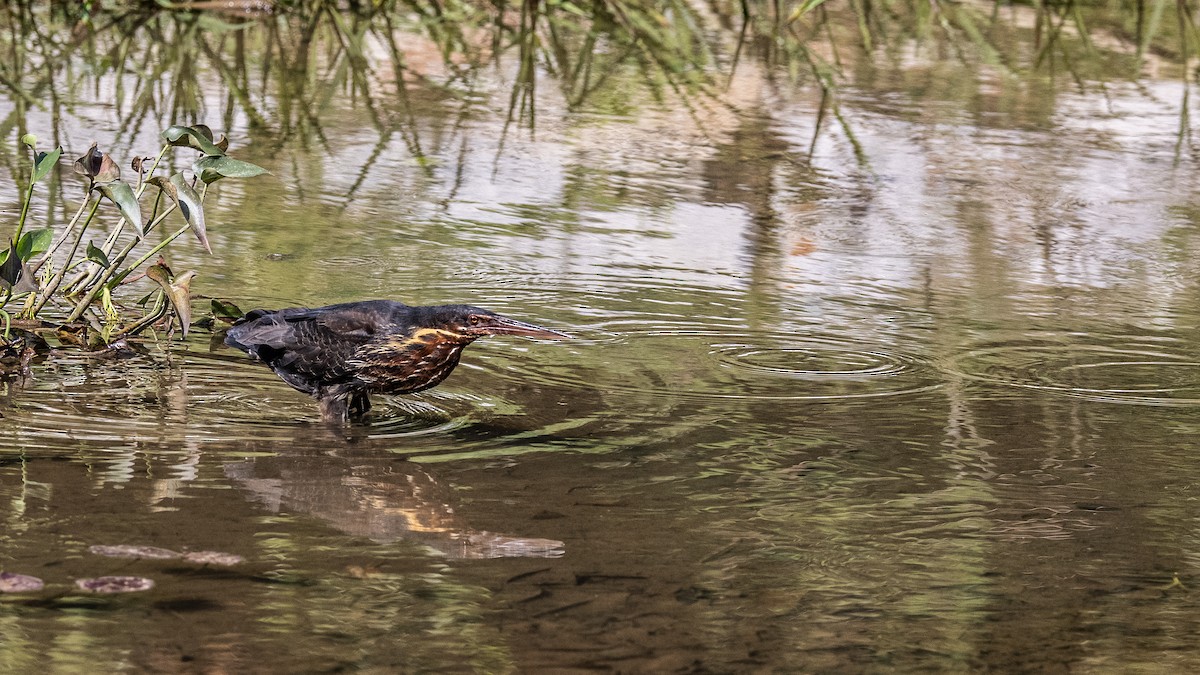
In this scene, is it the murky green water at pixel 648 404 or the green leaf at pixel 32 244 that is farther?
the green leaf at pixel 32 244

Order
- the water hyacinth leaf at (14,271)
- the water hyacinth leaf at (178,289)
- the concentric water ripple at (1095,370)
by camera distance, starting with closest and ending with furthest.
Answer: the water hyacinth leaf at (14,271) → the water hyacinth leaf at (178,289) → the concentric water ripple at (1095,370)

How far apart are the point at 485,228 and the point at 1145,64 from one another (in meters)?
6.43

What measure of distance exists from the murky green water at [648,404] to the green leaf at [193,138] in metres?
0.71

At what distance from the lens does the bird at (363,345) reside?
16.5 ft

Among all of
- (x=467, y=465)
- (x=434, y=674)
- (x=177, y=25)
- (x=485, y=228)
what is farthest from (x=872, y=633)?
(x=177, y=25)

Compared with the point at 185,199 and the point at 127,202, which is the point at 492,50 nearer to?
the point at 185,199

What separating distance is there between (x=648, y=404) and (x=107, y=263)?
165 centimetres

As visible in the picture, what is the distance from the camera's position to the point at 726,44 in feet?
41.1

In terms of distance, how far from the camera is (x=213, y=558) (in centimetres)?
378

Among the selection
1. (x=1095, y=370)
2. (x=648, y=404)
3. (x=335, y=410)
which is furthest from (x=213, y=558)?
(x=1095, y=370)

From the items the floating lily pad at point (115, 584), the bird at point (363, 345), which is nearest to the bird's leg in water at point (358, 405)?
the bird at point (363, 345)

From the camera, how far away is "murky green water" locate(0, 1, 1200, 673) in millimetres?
3607

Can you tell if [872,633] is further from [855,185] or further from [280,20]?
[280,20]

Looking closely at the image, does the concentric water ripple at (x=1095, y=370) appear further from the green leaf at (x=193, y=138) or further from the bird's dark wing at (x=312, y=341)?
the green leaf at (x=193, y=138)
